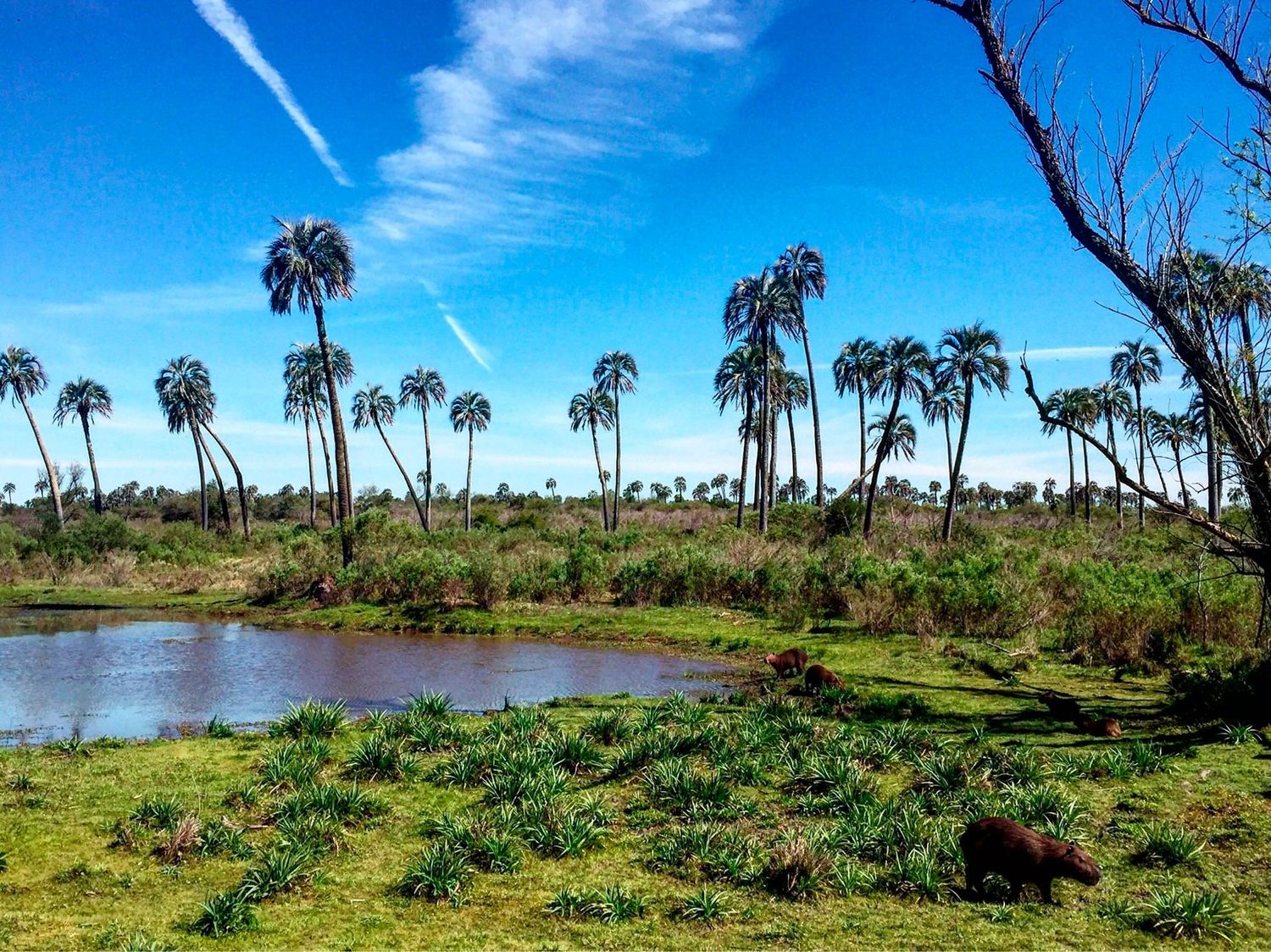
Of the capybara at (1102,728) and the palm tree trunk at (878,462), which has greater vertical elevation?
the palm tree trunk at (878,462)

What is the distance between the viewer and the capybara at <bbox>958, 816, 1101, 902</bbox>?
5.70 m

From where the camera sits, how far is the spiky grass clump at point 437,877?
613 cm

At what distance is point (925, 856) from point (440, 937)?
3.76 meters

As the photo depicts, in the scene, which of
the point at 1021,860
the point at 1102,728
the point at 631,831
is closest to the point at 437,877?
the point at 631,831

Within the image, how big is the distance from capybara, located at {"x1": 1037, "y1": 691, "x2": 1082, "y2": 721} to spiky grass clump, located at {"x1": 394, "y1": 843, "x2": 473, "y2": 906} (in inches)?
360

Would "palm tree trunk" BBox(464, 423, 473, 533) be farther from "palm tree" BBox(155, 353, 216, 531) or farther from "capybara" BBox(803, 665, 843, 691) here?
"capybara" BBox(803, 665, 843, 691)

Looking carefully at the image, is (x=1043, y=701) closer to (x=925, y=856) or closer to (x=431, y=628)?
(x=925, y=856)

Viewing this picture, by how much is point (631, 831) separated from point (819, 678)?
6940mm

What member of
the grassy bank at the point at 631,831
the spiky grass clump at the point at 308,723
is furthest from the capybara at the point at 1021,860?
the spiky grass clump at the point at 308,723

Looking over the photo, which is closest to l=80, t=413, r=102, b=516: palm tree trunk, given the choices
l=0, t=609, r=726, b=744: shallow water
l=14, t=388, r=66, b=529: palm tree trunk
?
l=14, t=388, r=66, b=529: palm tree trunk

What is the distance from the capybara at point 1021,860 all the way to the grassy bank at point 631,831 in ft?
0.64

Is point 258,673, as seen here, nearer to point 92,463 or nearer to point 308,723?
point 308,723

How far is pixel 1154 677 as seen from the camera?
47.0 feet

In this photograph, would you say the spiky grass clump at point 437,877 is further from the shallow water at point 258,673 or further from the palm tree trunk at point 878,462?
the palm tree trunk at point 878,462
